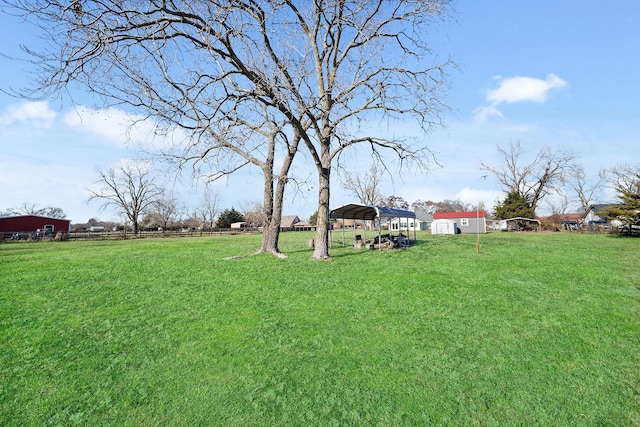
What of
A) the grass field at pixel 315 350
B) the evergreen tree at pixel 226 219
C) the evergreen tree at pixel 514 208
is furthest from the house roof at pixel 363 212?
the evergreen tree at pixel 226 219

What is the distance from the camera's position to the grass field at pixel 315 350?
3.74m

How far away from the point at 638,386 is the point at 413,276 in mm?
5443

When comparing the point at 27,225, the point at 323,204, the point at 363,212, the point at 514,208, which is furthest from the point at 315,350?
the point at 514,208

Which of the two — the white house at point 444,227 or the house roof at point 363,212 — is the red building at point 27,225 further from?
the white house at point 444,227

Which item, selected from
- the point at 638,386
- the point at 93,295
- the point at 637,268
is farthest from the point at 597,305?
the point at 93,295

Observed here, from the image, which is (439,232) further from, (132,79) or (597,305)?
(132,79)

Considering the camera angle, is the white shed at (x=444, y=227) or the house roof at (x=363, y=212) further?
the white shed at (x=444, y=227)

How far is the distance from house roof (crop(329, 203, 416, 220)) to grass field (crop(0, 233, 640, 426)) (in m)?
7.53

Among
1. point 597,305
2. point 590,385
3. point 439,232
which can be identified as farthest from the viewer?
point 439,232

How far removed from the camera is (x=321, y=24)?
548 inches

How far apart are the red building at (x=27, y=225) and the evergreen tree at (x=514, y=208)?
57770mm

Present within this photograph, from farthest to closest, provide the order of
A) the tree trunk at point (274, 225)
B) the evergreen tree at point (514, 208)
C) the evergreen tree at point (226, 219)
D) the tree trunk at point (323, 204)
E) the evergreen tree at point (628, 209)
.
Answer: the evergreen tree at point (226, 219) < the evergreen tree at point (514, 208) < the evergreen tree at point (628, 209) < the tree trunk at point (274, 225) < the tree trunk at point (323, 204)

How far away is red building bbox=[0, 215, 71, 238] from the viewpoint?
3427 centimetres

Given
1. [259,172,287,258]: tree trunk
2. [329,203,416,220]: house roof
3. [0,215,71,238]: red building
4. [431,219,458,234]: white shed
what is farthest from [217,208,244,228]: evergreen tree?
[259,172,287,258]: tree trunk
